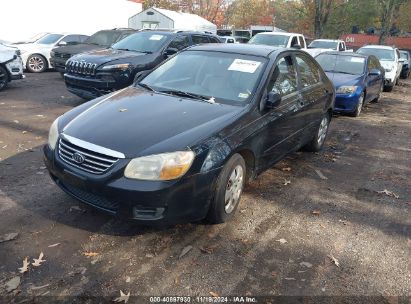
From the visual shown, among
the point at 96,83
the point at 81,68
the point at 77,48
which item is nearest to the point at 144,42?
the point at 81,68

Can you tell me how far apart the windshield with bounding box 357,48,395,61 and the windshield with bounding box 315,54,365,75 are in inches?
261

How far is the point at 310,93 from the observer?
5465 millimetres

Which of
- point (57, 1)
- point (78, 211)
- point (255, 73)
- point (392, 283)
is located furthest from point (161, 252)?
point (57, 1)

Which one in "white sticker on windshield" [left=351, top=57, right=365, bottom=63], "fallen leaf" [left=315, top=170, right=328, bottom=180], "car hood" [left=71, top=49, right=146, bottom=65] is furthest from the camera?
"white sticker on windshield" [left=351, top=57, right=365, bottom=63]

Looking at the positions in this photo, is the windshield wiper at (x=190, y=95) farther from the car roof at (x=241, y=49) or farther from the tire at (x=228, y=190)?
the car roof at (x=241, y=49)

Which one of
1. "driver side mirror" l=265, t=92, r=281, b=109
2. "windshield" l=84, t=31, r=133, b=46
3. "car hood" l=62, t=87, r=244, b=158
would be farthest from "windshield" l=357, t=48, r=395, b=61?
"car hood" l=62, t=87, r=244, b=158

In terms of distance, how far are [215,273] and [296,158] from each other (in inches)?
137

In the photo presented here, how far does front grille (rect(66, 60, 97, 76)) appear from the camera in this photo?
323 inches

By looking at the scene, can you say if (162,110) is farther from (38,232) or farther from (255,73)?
(38,232)

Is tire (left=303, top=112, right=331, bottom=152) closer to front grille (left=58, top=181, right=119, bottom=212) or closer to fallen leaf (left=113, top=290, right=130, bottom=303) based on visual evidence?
front grille (left=58, top=181, right=119, bottom=212)

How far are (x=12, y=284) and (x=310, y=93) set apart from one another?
429 centimetres

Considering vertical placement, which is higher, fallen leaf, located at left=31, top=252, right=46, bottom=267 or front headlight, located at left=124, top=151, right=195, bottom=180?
front headlight, located at left=124, top=151, right=195, bottom=180

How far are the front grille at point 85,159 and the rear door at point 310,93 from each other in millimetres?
2816

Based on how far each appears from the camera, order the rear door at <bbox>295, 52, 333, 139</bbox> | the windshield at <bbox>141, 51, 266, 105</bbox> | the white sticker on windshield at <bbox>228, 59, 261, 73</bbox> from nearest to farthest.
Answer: the windshield at <bbox>141, 51, 266, 105</bbox> < the white sticker on windshield at <bbox>228, 59, 261, 73</bbox> < the rear door at <bbox>295, 52, 333, 139</bbox>
